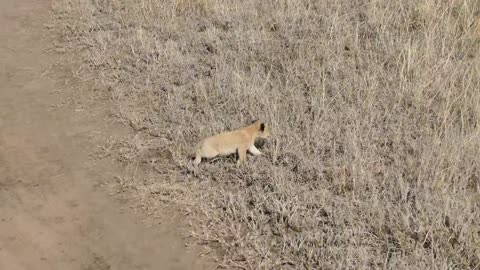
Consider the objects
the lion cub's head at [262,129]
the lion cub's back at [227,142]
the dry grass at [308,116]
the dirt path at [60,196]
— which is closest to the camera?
the dry grass at [308,116]

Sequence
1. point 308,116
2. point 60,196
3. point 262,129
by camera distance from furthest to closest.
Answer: point 308,116
point 262,129
point 60,196

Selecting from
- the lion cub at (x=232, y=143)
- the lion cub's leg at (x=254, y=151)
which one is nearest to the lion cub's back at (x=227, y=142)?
the lion cub at (x=232, y=143)

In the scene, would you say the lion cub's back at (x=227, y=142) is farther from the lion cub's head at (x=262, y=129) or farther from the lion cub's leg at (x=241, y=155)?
the lion cub's head at (x=262, y=129)

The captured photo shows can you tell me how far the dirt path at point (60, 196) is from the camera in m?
4.37

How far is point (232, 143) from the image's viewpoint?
16.7 ft

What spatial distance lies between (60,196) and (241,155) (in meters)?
1.77

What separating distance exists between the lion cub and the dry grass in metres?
0.16

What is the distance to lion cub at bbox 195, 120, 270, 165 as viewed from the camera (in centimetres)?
506

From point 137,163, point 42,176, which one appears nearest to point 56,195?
point 42,176

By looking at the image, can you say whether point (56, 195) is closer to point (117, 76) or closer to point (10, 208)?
point (10, 208)

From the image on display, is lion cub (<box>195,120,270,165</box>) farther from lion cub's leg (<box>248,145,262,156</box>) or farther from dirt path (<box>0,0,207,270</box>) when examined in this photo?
dirt path (<box>0,0,207,270</box>)

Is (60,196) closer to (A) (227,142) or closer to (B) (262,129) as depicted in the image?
(A) (227,142)

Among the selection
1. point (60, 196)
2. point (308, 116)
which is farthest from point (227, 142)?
point (60, 196)

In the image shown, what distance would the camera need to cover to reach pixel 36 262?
434 centimetres
